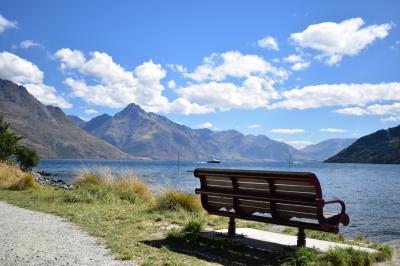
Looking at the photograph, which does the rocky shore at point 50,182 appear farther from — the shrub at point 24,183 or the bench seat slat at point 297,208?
the bench seat slat at point 297,208

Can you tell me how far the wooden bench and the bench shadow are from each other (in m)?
0.43

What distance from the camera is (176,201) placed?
12164 millimetres

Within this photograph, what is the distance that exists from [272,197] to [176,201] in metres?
5.42

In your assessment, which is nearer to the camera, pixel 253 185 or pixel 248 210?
pixel 253 185

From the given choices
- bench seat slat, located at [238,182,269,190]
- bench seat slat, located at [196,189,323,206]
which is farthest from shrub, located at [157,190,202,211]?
bench seat slat, located at [238,182,269,190]

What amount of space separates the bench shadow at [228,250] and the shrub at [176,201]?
3.92m

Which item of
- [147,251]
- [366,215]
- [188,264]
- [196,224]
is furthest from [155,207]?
[366,215]

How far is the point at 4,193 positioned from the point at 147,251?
11094mm

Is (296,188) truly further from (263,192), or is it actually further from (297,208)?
(263,192)

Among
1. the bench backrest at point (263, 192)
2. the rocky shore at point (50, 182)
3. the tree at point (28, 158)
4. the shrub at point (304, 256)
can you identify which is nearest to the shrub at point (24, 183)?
the bench backrest at point (263, 192)

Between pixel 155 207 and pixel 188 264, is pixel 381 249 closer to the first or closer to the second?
pixel 188 264

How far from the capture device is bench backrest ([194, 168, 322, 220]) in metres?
6.59

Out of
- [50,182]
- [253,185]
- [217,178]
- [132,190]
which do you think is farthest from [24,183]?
[50,182]

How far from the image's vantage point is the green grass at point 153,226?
6539 mm
